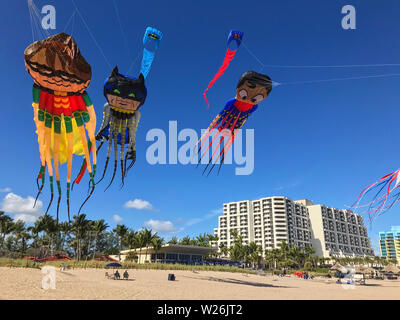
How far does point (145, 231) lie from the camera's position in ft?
225

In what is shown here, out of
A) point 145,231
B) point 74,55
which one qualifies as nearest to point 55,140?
point 74,55

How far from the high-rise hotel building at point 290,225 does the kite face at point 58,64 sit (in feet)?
441

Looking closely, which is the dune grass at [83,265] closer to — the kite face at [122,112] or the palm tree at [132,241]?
the palm tree at [132,241]

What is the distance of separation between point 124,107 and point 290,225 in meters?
138

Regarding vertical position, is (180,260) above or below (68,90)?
below

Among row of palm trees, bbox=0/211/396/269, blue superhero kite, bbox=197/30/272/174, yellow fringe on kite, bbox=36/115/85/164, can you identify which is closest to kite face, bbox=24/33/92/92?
yellow fringe on kite, bbox=36/115/85/164

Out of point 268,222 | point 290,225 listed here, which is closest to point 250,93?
point 268,222

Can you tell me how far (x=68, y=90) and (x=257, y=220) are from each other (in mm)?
141337

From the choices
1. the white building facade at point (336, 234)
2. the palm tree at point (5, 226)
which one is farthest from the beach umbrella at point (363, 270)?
the white building facade at point (336, 234)

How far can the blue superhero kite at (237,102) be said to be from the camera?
15555 mm

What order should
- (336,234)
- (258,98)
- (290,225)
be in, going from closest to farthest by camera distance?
1. (258,98)
2. (290,225)
3. (336,234)

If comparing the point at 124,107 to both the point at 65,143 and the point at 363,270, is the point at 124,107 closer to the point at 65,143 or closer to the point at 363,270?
the point at 65,143

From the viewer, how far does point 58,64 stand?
12.4 meters
